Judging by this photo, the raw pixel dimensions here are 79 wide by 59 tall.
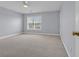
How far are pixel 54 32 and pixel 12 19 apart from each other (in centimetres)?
395

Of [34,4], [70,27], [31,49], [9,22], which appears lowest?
[31,49]

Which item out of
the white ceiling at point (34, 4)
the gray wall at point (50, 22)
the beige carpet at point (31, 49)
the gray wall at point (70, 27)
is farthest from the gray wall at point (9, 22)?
the gray wall at point (70, 27)

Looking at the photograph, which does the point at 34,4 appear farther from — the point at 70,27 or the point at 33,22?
the point at 33,22

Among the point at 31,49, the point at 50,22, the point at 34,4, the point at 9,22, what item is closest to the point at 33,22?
the point at 50,22

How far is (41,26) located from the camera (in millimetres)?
9258

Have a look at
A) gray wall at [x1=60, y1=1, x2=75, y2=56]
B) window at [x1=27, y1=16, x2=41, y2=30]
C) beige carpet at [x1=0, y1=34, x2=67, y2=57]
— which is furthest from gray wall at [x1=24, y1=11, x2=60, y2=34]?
gray wall at [x1=60, y1=1, x2=75, y2=56]

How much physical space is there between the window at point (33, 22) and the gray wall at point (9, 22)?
0.94m

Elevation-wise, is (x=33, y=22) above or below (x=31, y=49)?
above

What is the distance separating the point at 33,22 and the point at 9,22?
271cm

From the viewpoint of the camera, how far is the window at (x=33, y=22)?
9.43 metres

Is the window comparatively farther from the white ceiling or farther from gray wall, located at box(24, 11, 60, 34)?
the white ceiling

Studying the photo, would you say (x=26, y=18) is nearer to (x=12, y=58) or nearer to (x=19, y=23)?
(x=19, y=23)

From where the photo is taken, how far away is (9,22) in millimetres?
7695

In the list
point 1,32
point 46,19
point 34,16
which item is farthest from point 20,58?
point 34,16
